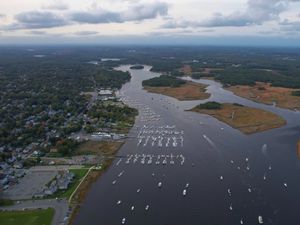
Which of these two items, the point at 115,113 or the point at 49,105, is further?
the point at 49,105

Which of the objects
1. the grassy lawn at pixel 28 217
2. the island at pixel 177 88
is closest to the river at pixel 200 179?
the grassy lawn at pixel 28 217

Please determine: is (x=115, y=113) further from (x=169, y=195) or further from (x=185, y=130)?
(x=169, y=195)

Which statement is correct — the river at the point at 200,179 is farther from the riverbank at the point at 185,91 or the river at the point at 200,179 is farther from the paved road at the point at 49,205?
the riverbank at the point at 185,91

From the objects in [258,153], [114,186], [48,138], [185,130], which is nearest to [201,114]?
[185,130]

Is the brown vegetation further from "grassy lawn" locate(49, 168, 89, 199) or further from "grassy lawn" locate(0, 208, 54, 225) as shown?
"grassy lawn" locate(0, 208, 54, 225)

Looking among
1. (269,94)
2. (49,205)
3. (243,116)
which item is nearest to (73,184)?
(49,205)

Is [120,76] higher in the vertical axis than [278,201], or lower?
lower
